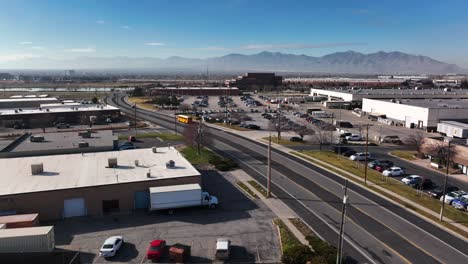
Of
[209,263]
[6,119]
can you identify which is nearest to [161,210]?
[209,263]

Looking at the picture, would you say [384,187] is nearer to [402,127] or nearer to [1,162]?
[1,162]

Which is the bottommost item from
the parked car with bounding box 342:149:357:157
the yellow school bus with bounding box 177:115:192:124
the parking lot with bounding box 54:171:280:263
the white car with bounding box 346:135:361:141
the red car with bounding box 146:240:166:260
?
the parking lot with bounding box 54:171:280:263

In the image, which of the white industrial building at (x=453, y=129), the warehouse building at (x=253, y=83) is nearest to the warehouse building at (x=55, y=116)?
the white industrial building at (x=453, y=129)

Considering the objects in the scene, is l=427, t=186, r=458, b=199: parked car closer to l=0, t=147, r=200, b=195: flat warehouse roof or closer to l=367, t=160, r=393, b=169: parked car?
l=367, t=160, r=393, b=169: parked car

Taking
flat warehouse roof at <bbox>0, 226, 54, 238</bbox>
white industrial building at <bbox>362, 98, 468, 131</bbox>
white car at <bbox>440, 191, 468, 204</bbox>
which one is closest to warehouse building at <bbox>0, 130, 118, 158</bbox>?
flat warehouse roof at <bbox>0, 226, 54, 238</bbox>

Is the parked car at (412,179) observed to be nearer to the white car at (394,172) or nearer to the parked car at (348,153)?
the white car at (394,172)
